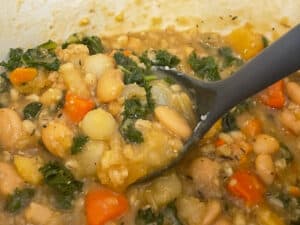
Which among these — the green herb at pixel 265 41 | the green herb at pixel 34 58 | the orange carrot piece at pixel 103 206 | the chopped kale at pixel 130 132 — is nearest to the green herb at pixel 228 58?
the green herb at pixel 265 41

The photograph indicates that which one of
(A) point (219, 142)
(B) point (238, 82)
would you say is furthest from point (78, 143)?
(B) point (238, 82)

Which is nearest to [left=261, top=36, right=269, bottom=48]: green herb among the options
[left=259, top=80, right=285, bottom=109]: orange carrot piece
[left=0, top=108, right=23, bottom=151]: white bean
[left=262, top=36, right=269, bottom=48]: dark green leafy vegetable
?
[left=262, top=36, right=269, bottom=48]: dark green leafy vegetable

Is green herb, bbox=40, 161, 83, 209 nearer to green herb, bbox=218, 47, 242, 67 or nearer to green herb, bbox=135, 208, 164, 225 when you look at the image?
green herb, bbox=135, 208, 164, 225

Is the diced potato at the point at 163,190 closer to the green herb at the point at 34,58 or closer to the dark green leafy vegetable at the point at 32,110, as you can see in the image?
the dark green leafy vegetable at the point at 32,110

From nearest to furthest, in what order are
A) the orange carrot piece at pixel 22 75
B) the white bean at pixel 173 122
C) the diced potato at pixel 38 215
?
the diced potato at pixel 38 215
the white bean at pixel 173 122
the orange carrot piece at pixel 22 75

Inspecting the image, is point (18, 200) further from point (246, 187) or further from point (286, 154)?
point (286, 154)
